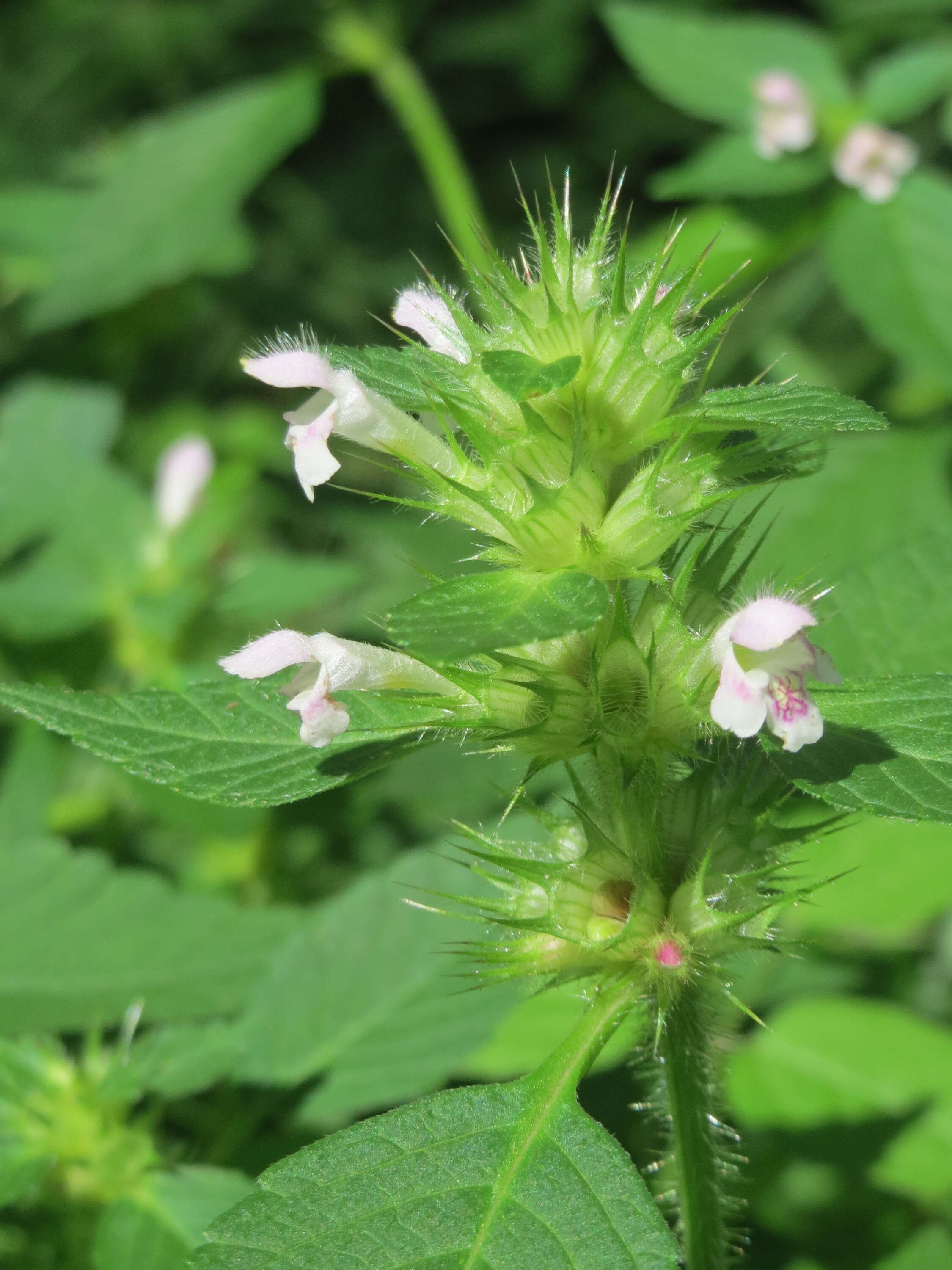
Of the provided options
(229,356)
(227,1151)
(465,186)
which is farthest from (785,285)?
(227,1151)

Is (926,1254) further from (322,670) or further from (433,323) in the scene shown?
(433,323)

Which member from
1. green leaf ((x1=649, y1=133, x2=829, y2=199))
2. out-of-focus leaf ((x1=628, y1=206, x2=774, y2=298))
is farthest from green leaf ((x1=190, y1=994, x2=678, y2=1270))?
green leaf ((x1=649, y1=133, x2=829, y2=199))

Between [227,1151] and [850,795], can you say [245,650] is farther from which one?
[227,1151]

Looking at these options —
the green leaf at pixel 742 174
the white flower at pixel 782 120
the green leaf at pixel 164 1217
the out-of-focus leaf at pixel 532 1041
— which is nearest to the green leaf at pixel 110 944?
the green leaf at pixel 164 1217

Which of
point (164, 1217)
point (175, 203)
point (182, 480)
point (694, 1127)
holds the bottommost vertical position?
point (694, 1127)

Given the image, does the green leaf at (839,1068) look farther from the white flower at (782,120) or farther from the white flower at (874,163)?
the white flower at (782,120)

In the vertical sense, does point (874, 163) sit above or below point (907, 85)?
below

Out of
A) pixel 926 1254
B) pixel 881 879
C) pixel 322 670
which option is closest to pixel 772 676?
pixel 322 670
